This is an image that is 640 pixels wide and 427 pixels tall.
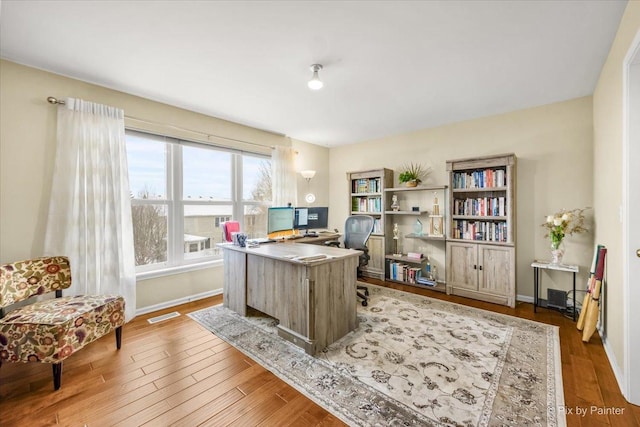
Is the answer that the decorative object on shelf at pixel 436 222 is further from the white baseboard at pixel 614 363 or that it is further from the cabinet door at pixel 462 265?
the white baseboard at pixel 614 363

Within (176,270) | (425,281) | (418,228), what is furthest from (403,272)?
(176,270)

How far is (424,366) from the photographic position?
2004 mm

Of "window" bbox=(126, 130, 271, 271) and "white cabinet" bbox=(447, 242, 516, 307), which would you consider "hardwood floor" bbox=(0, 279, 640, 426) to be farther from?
"window" bbox=(126, 130, 271, 271)

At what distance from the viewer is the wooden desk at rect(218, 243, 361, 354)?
2186mm

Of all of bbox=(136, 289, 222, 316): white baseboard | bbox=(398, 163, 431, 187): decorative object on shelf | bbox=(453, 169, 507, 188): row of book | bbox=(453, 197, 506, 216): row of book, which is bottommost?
bbox=(136, 289, 222, 316): white baseboard

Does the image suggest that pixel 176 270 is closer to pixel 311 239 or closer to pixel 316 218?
pixel 311 239

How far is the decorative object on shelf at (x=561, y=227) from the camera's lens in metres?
2.90

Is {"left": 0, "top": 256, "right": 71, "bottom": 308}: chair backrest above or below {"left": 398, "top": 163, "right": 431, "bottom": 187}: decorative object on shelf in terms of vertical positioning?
below

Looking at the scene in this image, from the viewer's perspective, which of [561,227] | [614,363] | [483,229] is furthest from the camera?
[483,229]

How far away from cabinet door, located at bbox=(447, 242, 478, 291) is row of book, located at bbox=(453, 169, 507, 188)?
2.72 feet

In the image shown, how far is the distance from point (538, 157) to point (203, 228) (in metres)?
4.60

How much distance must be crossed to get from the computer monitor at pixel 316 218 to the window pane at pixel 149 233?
1957 millimetres

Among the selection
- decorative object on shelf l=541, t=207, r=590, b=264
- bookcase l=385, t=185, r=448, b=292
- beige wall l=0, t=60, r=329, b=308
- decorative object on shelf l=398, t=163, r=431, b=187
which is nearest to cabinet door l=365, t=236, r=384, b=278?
bookcase l=385, t=185, r=448, b=292

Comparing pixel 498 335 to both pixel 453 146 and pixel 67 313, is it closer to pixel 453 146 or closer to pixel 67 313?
pixel 453 146
